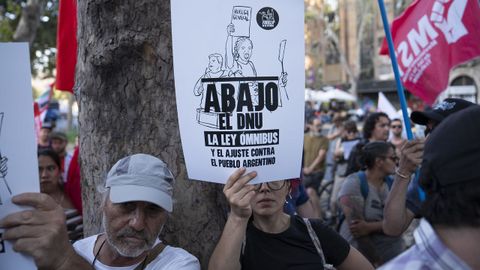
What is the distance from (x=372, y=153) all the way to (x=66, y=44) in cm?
256

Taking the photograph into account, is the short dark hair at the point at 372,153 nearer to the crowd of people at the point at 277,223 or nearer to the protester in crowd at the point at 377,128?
the crowd of people at the point at 277,223

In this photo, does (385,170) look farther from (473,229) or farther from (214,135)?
(473,229)

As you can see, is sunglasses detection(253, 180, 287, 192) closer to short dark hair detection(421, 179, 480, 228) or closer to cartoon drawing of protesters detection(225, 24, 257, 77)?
cartoon drawing of protesters detection(225, 24, 257, 77)

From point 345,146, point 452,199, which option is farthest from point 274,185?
point 345,146

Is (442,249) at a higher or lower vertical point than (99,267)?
higher

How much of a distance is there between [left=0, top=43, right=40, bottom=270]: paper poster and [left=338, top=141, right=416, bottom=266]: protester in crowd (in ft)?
9.40

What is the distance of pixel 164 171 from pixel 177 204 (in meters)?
0.31

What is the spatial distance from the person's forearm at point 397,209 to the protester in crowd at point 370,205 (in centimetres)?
72

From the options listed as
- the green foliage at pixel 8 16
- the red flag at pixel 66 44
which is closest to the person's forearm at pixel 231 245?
the red flag at pixel 66 44

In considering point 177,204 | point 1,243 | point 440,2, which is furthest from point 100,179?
point 440,2

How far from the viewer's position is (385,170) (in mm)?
4180

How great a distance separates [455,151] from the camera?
125cm

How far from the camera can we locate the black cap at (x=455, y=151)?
1241mm

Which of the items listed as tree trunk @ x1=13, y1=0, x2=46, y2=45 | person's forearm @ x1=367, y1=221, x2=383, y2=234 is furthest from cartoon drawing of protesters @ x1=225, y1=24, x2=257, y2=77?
tree trunk @ x1=13, y1=0, x2=46, y2=45
